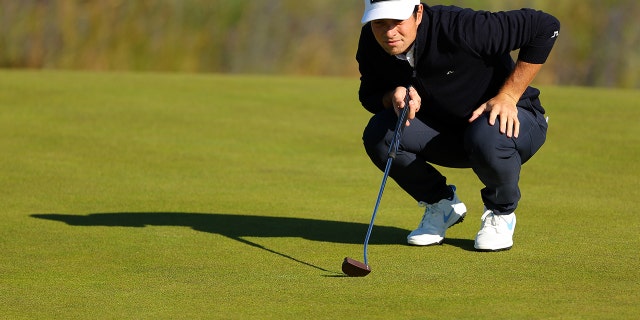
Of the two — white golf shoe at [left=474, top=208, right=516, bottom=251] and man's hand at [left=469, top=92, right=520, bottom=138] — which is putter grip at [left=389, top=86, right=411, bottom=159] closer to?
man's hand at [left=469, top=92, right=520, bottom=138]

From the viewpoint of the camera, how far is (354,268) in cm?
411

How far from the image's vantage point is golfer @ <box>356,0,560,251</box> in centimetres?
455

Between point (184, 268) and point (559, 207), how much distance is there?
2201 mm

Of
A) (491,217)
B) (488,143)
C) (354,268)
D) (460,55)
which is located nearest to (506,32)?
(460,55)

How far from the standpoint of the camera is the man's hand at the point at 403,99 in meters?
4.62

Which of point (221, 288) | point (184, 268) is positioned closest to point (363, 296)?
point (221, 288)

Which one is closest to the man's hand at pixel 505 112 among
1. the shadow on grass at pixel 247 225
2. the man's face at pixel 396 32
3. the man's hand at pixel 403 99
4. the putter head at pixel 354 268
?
the man's hand at pixel 403 99

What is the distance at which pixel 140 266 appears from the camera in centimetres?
446

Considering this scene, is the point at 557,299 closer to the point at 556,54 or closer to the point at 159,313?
the point at 159,313

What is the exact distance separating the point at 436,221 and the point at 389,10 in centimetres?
99

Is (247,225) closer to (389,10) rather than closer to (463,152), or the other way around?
(463,152)

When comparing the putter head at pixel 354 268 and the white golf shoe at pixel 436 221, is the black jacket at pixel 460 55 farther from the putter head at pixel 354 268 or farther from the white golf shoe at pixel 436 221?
the putter head at pixel 354 268

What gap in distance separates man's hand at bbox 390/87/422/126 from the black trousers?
0.20 m

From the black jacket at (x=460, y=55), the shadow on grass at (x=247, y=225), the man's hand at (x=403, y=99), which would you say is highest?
the black jacket at (x=460, y=55)
